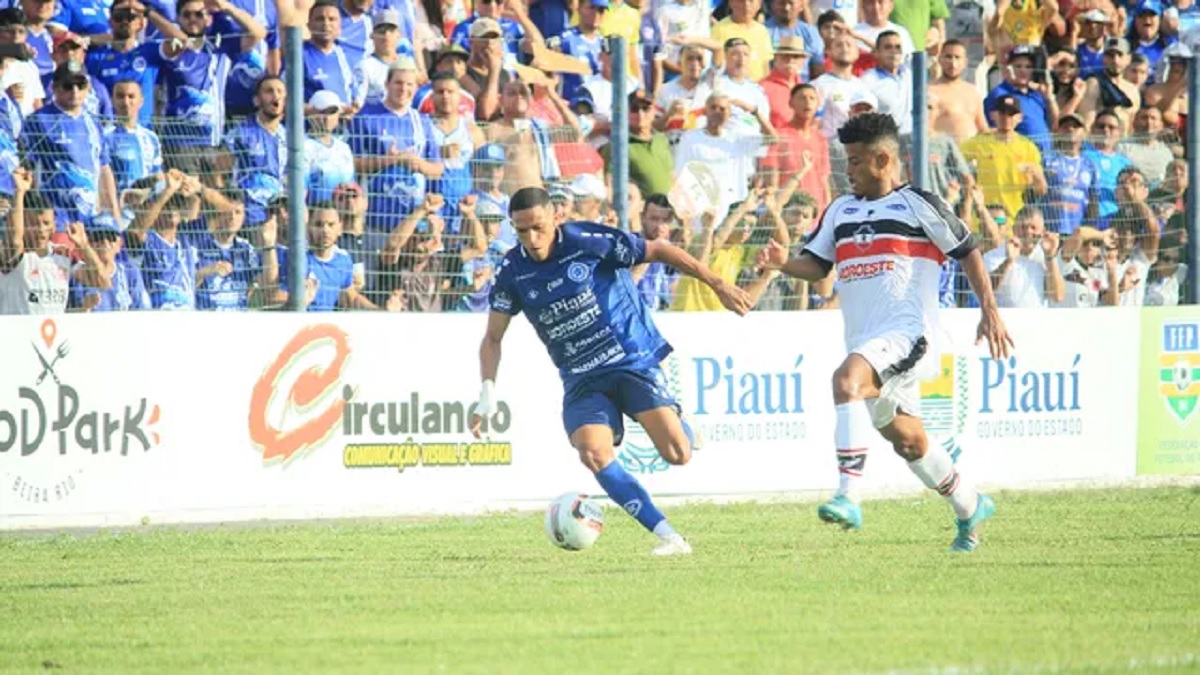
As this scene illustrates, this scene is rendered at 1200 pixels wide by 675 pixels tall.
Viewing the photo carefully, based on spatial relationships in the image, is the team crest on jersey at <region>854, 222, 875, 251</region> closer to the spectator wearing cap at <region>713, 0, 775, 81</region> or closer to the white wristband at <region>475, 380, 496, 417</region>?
the white wristband at <region>475, 380, 496, 417</region>

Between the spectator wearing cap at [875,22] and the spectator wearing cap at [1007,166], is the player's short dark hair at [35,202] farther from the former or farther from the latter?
the spectator wearing cap at [875,22]

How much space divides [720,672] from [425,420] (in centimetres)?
820

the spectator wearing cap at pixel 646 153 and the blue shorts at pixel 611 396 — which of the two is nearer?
the blue shorts at pixel 611 396

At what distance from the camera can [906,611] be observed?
8398mm

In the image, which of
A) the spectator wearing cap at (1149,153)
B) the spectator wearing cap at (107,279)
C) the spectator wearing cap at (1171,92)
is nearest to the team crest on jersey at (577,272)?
the spectator wearing cap at (107,279)

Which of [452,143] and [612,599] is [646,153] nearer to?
[452,143]

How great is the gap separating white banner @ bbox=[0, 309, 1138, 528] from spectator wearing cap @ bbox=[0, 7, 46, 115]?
1867mm

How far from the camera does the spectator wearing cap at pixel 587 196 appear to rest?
611 inches

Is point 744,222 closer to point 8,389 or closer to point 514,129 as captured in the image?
point 514,129

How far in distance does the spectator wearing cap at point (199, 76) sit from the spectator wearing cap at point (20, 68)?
96 cm

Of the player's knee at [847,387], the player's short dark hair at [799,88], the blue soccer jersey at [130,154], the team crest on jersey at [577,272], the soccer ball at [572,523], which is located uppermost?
the player's short dark hair at [799,88]

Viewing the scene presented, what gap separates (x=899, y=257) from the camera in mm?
10742

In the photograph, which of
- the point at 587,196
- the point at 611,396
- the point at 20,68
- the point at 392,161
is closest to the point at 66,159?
the point at 20,68

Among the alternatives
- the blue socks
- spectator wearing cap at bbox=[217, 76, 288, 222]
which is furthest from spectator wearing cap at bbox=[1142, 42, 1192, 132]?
the blue socks
